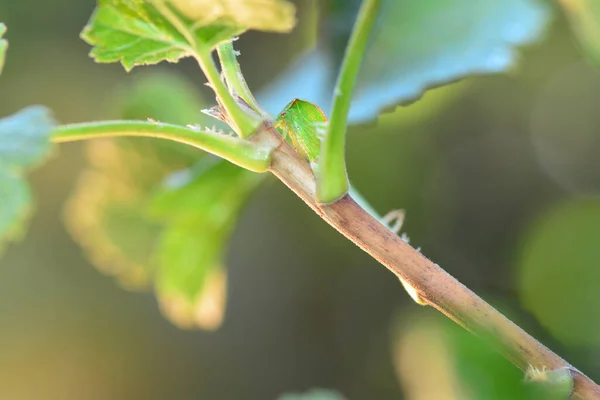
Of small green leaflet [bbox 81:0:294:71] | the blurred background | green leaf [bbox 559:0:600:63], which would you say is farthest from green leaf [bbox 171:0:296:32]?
green leaf [bbox 559:0:600:63]

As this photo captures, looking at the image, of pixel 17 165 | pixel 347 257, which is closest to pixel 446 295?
pixel 17 165

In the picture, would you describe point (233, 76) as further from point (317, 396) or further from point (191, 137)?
point (317, 396)

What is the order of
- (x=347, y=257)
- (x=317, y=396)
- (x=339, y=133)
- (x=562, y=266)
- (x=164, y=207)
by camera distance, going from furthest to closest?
1. (x=347, y=257)
2. (x=562, y=266)
3. (x=164, y=207)
4. (x=317, y=396)
5. (x=339, y=133)

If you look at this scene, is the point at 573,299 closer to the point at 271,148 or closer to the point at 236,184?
the point at 236,184

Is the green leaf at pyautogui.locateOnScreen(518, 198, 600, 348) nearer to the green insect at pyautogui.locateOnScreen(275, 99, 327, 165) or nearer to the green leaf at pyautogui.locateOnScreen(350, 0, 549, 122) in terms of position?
the green leaf at pyautogui.locateOnScreen(350, 0, 549, 122)

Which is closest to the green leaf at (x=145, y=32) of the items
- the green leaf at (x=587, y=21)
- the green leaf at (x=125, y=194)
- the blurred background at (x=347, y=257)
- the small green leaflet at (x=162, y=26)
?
the small green leaflet at (x=162, y=26)

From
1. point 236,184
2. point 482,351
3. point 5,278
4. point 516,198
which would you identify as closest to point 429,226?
point 516,198
